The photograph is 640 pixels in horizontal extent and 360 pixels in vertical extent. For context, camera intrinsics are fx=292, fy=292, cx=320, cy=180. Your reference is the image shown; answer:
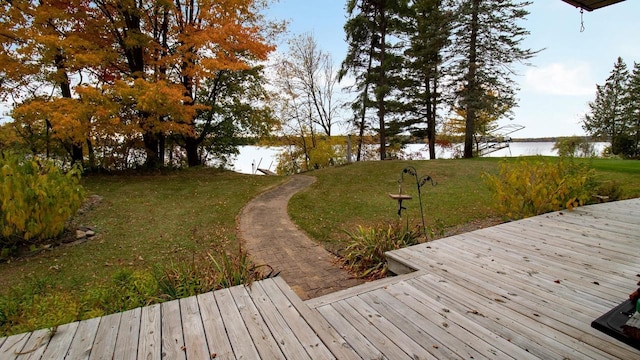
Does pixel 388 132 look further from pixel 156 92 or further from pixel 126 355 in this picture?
pixel 126 355

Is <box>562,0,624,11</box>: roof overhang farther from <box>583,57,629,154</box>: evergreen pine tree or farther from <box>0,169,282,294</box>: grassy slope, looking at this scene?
<box>583,57,629,154</box>: evergreen pine tree

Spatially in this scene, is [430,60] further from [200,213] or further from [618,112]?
[618,112]

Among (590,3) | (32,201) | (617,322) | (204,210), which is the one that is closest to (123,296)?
(32,201)

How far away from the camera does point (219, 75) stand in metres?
11.5

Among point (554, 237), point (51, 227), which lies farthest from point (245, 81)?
point (554, 237)

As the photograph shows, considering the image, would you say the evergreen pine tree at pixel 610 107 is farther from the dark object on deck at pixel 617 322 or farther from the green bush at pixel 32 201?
the green bush at pixel 32 201

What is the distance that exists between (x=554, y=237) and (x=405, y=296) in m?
2.32

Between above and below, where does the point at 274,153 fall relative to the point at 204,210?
above

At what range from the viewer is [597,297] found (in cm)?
203

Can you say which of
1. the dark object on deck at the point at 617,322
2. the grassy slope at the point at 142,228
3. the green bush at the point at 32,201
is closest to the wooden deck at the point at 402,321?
the dark object on deck at the point at 617,322

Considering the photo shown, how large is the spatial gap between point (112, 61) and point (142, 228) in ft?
20.4

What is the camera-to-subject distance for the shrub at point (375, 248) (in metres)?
3.30

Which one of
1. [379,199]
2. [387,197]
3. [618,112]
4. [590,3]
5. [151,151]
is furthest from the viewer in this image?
[618,112]

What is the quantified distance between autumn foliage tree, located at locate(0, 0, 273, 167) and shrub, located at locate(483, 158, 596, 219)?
294 inches
